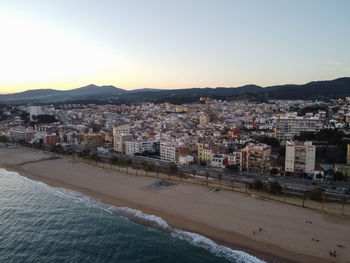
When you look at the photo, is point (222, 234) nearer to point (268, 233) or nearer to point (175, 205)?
point (268, 233)

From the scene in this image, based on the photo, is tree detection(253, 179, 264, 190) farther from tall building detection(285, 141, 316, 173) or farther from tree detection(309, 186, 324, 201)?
tall building detection(285, 141, 316, 173)

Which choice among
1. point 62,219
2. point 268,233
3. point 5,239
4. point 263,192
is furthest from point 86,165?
point 268,233

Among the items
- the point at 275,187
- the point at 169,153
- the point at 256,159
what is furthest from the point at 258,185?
the point at 169,153

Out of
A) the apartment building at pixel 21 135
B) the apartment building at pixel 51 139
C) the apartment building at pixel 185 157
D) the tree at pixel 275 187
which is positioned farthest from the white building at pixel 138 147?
the apartment building at pixel 21 135

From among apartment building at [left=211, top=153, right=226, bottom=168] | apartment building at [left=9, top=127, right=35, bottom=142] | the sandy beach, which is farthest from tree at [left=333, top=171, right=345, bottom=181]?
apartment building at [left=9, top=127, right=35, bottom=142]

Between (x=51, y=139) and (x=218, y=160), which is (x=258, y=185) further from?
(x=51, y=139)

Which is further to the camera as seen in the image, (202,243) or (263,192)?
(263,192)
